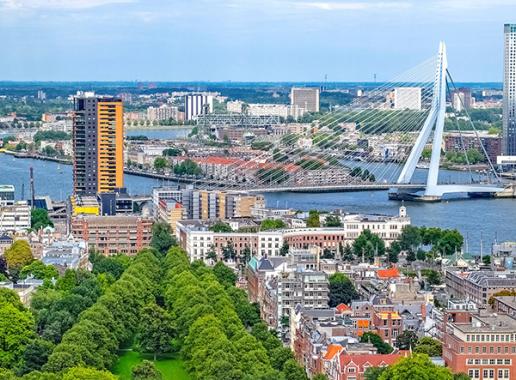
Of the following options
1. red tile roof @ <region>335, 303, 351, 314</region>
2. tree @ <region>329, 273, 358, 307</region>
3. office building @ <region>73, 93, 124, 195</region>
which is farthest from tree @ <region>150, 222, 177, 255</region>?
red tile roof @ <region>335, 303, 351, 314</region>

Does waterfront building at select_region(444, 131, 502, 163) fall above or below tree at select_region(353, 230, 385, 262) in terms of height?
above

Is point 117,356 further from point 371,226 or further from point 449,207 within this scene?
point 449,207

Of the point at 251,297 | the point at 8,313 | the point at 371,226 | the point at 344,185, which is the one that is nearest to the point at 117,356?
the point at 8,313

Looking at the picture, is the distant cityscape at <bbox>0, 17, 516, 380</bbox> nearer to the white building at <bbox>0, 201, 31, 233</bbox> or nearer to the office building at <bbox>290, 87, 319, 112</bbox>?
the white building at <bbox>0, 201, 31, 233</bbox>

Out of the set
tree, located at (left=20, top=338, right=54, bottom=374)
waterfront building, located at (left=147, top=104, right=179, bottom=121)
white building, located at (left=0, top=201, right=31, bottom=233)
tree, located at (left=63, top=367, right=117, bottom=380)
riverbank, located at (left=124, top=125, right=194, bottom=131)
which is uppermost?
waterfront building, located at (left=147, top=104, right=179, bottom=121)

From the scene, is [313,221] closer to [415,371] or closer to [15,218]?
[15,218]

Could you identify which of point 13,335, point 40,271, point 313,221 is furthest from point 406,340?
point 313,221

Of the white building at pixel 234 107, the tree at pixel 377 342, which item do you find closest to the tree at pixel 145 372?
the tree at pixel 377 342
